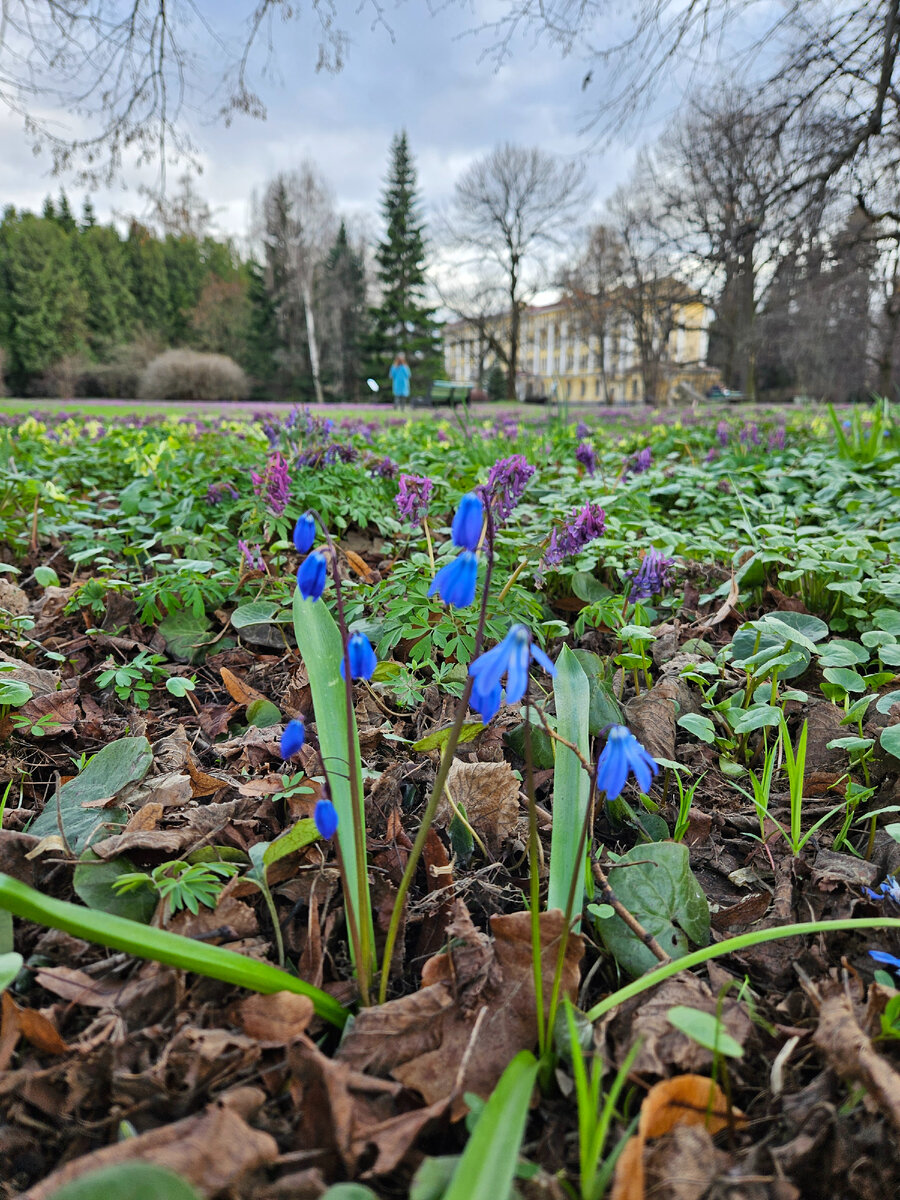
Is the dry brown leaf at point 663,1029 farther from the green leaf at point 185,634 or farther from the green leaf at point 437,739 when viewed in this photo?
the green leaf at point 185,634

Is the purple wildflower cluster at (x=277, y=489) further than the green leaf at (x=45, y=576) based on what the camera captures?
Yes

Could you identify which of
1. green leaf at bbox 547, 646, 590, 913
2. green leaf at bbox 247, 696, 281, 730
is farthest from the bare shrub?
green leaf at bbox 547, 646, 590, 913

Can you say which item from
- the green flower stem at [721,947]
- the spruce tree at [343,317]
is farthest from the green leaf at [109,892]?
the spruce tree at [343,317]

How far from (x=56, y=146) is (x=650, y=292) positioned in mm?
27765

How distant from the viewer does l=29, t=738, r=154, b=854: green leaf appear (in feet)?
4.06

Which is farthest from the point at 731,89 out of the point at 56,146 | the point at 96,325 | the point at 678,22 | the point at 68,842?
the point at 96,325

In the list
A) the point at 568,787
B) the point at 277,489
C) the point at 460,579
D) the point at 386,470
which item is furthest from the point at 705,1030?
the point at 386,470

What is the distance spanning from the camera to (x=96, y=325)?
4278 cm

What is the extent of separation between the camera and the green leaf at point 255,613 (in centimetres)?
197

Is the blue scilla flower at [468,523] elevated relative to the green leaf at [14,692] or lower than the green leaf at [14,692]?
elevated

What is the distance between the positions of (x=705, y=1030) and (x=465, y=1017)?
1.06 feet

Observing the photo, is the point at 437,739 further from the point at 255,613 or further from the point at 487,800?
the point at 255,613

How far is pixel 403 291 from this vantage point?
4300cm

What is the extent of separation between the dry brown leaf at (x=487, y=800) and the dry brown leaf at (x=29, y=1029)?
2.31 ft
